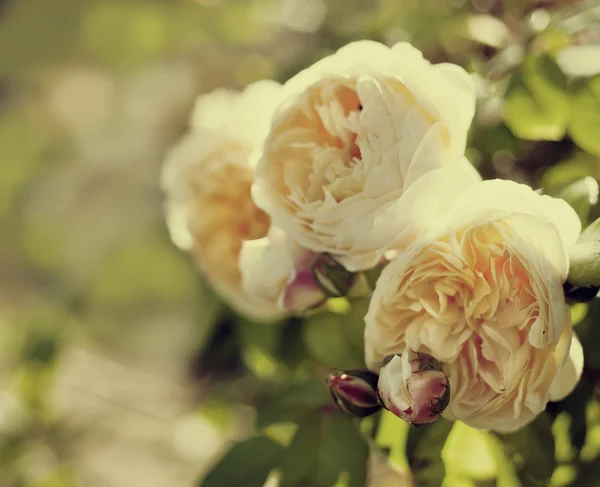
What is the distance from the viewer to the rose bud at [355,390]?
29cm

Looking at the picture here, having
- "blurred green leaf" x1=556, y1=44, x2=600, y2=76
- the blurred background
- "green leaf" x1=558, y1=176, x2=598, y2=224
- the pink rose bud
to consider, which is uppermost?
"blurred green leaf" x1=556, y1=44, x2=600, y2=76

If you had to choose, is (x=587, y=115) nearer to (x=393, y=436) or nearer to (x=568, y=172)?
(x=568, y=172)

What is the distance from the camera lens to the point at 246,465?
0.38 m

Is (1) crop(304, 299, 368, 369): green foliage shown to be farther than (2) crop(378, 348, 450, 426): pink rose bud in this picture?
Yes

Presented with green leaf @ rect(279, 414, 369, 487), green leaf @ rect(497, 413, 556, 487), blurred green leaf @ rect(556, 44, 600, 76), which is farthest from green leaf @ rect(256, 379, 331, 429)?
blurred green leaf @ rect(556, 44, 600, 76)

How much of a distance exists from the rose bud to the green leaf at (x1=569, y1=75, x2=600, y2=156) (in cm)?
17

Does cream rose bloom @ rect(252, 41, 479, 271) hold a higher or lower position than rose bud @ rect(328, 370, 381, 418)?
higher

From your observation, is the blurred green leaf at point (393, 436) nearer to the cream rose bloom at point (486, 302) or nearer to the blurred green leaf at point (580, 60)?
the cream rose bloom at point (486, 302)

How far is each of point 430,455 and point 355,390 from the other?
7 centimetres

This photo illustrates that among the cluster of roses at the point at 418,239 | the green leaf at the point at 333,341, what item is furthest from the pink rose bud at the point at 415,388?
the green leaf at the point at 333,341

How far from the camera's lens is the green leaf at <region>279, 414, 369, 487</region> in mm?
353

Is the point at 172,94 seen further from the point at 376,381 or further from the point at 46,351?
the point at 376,381

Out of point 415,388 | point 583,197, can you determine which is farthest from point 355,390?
point 583,197

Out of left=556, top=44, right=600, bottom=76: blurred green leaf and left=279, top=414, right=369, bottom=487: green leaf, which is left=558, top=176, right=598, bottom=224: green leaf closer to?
left=556, top=44, right=600, bottom=76: blurred green leaf
